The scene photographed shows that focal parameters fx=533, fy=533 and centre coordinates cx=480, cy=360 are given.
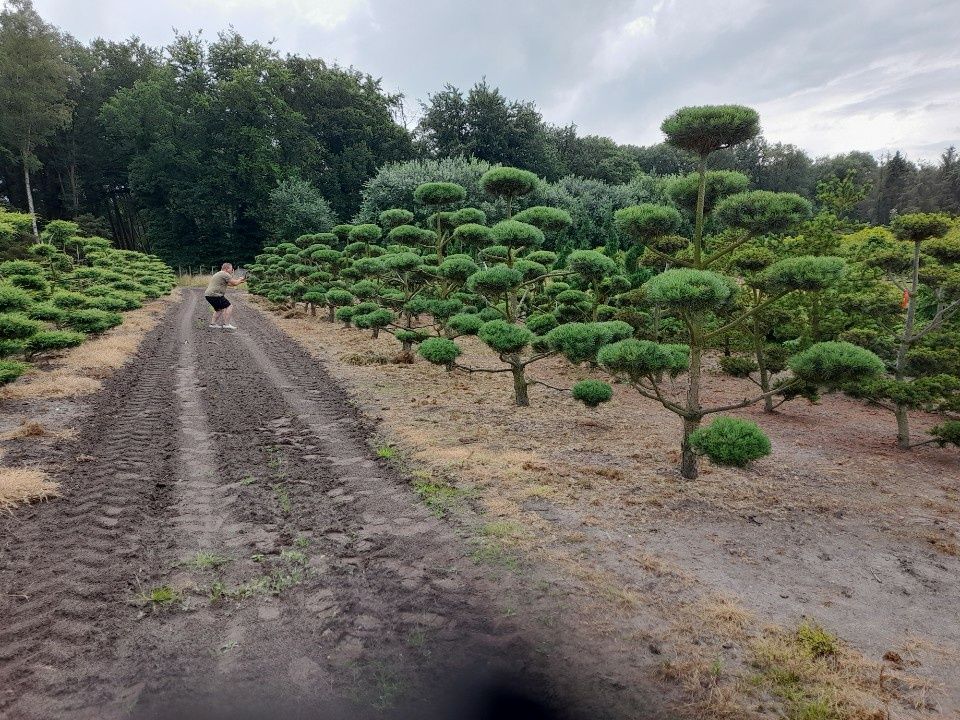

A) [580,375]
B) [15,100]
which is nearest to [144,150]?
[15,100]

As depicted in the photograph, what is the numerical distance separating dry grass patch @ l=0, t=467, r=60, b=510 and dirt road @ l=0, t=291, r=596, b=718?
0.16 meters

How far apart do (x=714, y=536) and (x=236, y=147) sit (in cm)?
4533

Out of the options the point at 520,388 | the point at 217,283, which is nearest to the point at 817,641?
the point at 520,388

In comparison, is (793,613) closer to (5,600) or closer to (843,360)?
(843,360)

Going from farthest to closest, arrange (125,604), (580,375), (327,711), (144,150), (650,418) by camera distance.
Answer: (144,150) → (580,375) → (650,418) → (125,604) → (327,711)

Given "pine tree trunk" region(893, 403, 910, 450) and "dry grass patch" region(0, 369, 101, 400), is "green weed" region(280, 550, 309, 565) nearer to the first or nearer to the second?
"dry grass patch" region(0, 369, 101, 400)

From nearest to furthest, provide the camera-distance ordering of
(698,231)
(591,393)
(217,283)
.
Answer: (698,231)
(591,393)
(217,283)

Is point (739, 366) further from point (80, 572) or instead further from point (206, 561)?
point (80, 572)

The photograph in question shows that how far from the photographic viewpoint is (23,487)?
5.16m

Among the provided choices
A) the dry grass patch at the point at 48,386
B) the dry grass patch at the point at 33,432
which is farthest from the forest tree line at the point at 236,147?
the dry grass patch at the point at 33,432

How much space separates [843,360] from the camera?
4.79 metres

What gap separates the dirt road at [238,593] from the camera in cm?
298

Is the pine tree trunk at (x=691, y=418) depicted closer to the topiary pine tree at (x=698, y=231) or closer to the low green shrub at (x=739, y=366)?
the topiary pine tree at (x=698, y=231)

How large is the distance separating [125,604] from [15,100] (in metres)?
41.2
